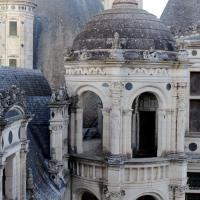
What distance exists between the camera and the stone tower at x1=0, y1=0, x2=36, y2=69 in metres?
42.5

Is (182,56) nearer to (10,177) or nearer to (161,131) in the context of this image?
(161,131)

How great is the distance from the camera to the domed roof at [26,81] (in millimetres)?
28411

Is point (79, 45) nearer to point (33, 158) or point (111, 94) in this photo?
point (111, 94)

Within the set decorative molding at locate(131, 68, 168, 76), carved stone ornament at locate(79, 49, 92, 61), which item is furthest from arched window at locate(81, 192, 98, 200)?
carved stone ornament at locate(79, 49, 92, 61)

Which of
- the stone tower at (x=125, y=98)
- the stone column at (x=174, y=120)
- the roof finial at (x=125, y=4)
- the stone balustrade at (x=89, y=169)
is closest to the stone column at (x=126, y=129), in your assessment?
the stone tower at (x=125, y=98)

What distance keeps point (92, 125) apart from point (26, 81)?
7.69 meters

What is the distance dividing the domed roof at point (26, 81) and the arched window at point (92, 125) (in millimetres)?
2745

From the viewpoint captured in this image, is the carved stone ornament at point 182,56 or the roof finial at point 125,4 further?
the roof finial at point 125,4

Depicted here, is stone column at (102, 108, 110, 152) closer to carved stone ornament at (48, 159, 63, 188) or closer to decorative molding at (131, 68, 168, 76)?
decorative molding at (131, 68, 168, 76)

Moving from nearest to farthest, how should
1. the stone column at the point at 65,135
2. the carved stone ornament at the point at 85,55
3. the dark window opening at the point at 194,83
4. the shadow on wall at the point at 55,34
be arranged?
the carved stone ornament at the point at 85,55 < the stone column at the point at 65,135 < the dark window opening at the point at 194,83 < the shadow on wall at the point at 55,34

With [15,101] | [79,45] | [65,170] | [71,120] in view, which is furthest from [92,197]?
[15,101]

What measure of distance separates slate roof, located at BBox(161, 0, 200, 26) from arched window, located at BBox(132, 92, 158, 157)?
8.65 m

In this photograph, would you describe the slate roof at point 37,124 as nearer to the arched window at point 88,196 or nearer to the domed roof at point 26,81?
the domed roof at point 26,81

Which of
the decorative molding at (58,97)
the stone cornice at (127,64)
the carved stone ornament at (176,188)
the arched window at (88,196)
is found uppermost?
the stone cornice at (127,64)
